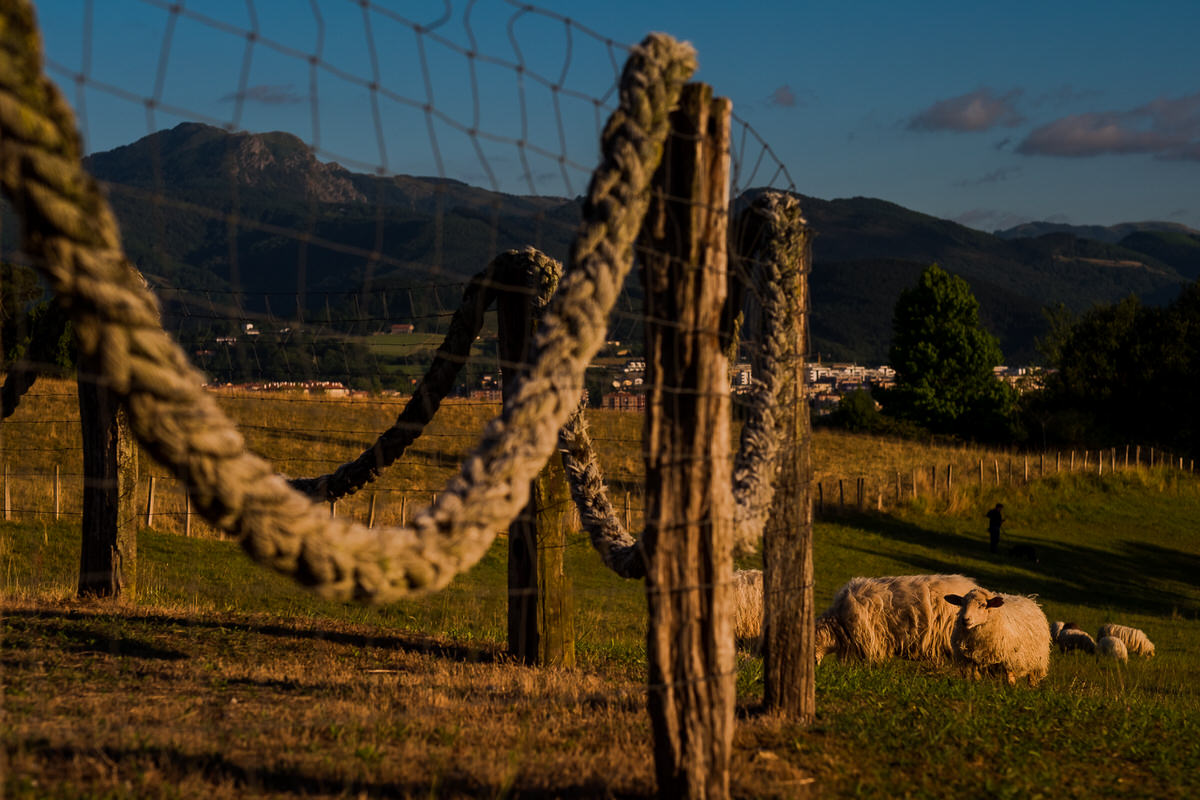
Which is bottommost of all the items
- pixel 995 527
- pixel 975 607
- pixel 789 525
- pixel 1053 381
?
pixel 995 527

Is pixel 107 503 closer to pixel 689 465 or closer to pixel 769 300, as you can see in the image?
pixel 769 300

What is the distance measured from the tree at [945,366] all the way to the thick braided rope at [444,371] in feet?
170

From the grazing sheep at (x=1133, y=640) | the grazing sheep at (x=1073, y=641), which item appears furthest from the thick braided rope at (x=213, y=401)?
the grazing sheep at (x=1133, y=640)

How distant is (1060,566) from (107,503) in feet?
80.1

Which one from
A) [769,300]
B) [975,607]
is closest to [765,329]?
[769,300]

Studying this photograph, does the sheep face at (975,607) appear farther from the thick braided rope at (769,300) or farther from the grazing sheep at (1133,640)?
the grazing sheep at (1133,640)

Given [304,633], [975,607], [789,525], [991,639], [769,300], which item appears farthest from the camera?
[975,607]

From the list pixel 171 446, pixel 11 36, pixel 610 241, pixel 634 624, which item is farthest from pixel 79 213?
pixel 634 624

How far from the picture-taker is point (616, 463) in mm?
36031

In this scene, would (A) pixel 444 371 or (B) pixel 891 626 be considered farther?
(B) pixel 891 626

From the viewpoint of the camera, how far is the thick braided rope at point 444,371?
8.18 meters

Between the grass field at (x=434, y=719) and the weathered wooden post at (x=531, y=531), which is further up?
the weathered wooden post at (x=531, y=531)

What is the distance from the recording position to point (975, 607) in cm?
1137

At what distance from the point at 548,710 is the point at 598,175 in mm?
3473
